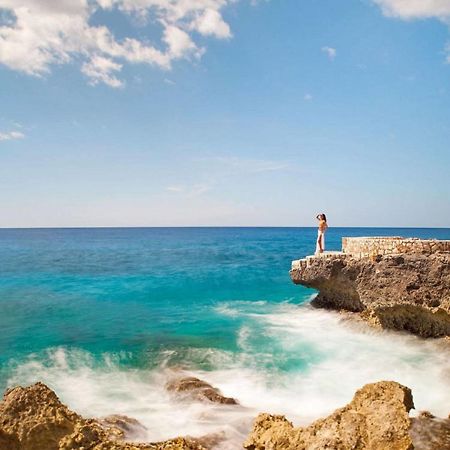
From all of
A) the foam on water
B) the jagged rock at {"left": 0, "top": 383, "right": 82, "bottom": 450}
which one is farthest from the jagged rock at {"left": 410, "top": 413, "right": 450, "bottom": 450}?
the jagged rock at {"left": 0, "top": 383, "right": 82, "bottom": 450}

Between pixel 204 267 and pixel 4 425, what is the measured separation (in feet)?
114

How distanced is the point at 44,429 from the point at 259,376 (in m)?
6.89

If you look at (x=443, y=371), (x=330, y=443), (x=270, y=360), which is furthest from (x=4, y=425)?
(x=443, y=371)

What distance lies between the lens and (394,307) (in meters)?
13.6

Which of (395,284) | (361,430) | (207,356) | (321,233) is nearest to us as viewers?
(361,430)

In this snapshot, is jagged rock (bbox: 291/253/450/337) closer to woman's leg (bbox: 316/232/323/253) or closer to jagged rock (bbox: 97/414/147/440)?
woman's leg (bbox: 316/232/323/253)

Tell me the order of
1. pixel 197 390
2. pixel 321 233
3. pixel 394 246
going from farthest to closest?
pixel 321 233
pixel 394 246
pixel 197 390

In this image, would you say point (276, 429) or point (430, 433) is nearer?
point (276, 429)

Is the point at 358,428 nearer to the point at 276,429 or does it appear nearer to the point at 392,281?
the point at 276,429

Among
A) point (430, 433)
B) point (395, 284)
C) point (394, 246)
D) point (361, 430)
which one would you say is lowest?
point (430, 433)

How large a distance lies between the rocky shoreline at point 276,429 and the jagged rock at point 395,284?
7.73 meters

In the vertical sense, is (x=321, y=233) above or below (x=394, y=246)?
above

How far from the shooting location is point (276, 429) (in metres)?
5.78

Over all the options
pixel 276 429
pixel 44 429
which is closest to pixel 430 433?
pixel 276 429
